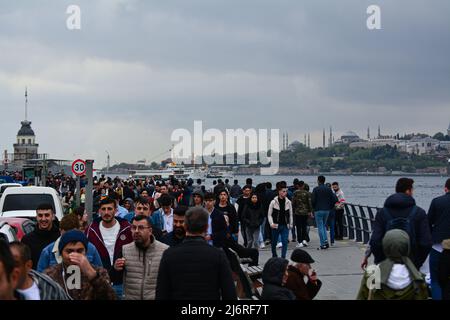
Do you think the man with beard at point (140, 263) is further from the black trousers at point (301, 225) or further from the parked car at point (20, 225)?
the black trousers at point (301, 225)

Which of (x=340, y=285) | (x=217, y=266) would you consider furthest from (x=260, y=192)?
(x=217, y=266)

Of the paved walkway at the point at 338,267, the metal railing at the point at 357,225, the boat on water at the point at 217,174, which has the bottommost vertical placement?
the boat on water at the point at 217,174

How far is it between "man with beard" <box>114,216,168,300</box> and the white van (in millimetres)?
12079

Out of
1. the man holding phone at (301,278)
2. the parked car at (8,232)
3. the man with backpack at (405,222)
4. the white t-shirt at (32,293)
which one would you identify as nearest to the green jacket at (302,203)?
the parked car at (8,232)

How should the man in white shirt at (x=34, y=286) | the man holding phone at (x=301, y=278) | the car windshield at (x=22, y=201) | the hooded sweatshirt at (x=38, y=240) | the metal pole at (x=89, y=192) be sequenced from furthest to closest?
the car windshield at (x=22, y=201) < the metal pole at (x=89, y=192) < the hooded sweatshirt at (x=38, y=240) < the man holding phone at (x=301, y=278) < the man in white shirt at (x=34, y=286)

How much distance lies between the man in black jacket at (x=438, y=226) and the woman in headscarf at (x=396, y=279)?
305 cm

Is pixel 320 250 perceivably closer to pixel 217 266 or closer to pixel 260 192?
pixel 260 192

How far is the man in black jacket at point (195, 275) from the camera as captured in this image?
19.5ft

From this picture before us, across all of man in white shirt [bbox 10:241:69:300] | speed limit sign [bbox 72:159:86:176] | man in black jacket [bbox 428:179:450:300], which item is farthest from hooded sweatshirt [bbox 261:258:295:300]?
speed limit sign [bbox 72:159:86:176]

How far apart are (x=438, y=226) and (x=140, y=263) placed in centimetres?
408

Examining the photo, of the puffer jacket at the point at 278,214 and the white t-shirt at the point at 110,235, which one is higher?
the white t-shirt at the point at 110,235

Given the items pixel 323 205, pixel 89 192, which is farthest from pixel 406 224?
pixel 89 192

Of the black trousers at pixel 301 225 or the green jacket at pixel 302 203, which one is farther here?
the black trousers at pixel 301 225
